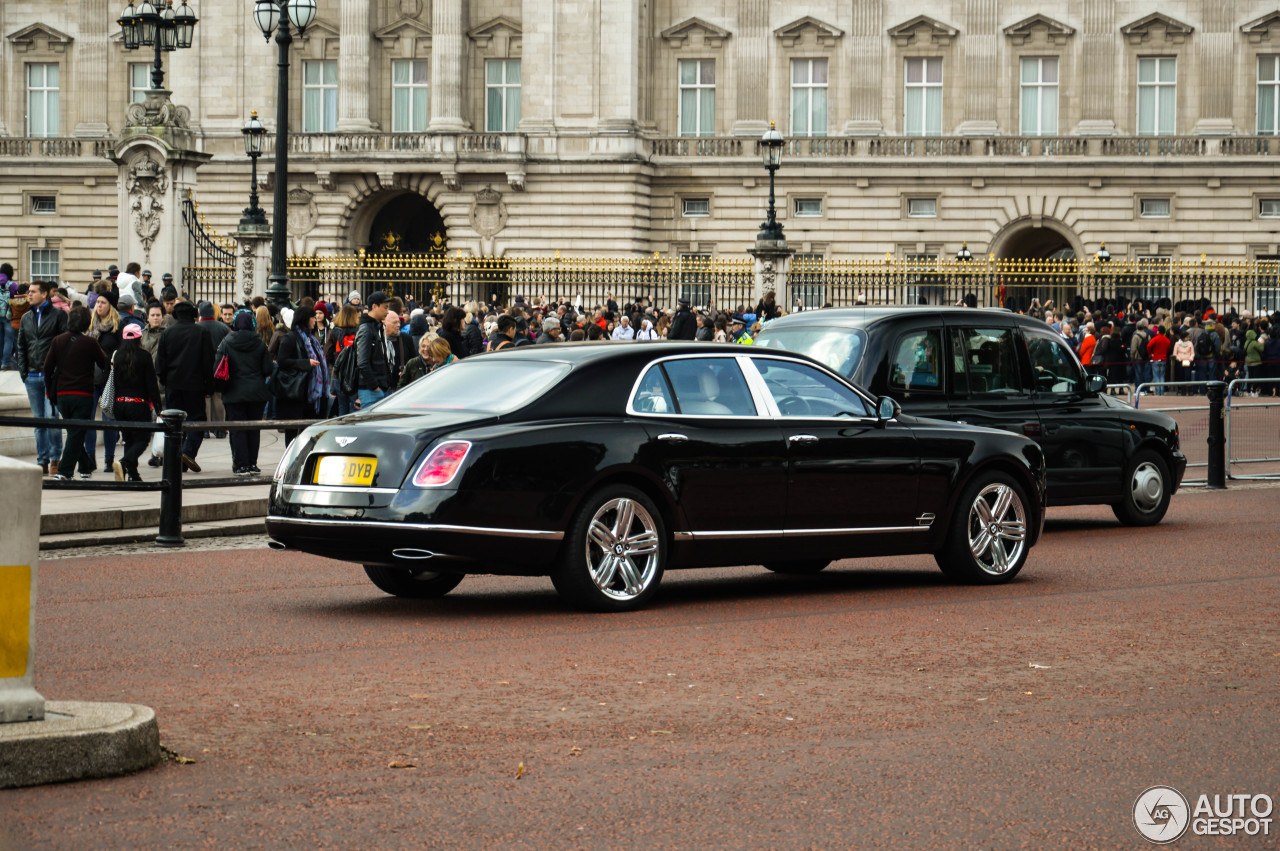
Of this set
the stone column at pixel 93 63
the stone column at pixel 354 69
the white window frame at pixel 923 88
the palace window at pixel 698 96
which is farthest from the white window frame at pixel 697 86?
the stone column at pixel 93 63

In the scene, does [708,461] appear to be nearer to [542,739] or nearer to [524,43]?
[542,739]

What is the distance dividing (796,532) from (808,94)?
44.3 m

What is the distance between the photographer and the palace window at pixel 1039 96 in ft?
174

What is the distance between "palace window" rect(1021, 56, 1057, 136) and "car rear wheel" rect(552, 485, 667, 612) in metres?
44.9

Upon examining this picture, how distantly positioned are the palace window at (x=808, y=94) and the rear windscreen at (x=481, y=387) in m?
43.9

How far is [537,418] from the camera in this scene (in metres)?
10.3

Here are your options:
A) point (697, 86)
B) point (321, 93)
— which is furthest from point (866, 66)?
point (321, 93)

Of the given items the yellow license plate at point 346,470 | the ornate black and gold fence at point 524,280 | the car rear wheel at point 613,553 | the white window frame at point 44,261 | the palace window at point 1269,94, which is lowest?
the car rear wheel at point 613,553

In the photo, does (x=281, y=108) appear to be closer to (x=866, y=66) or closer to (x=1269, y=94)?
(x=866, y=66)

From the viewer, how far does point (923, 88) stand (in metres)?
53.6

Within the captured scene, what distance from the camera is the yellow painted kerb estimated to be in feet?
20.3

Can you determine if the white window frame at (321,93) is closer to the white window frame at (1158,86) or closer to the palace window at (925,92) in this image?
the palace window at (925,92)

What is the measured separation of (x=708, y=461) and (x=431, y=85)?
45.3 m

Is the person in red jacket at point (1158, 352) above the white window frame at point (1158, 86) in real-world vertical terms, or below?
below
